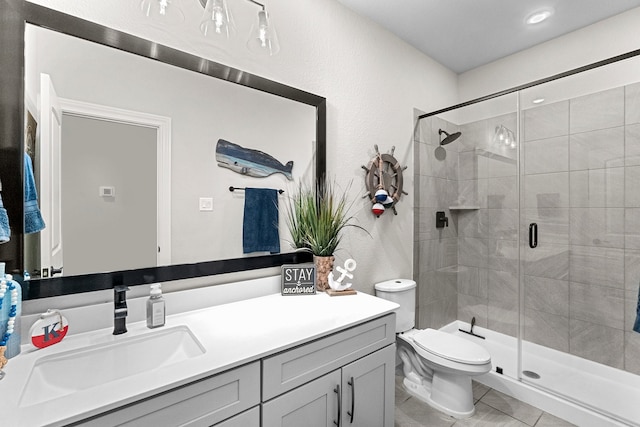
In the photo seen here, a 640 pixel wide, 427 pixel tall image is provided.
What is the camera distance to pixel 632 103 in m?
1.92

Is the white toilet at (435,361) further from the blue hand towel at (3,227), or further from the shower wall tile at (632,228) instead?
the blue hand towel at (3,227)

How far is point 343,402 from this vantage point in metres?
1.23

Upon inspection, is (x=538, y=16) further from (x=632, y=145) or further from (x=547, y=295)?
(x=547, y=295)

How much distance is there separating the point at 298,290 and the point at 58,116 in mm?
1248

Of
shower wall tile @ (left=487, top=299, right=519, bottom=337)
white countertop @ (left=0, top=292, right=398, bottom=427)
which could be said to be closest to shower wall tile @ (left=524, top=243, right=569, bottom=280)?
shower wall tile @ (left=487, top=299, right=519, bottom=337)

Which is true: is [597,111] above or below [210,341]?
above

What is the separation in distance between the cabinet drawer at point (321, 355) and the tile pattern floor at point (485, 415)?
79 centimetres

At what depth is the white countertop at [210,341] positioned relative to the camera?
2.31 ft

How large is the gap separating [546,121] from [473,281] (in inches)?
55.3

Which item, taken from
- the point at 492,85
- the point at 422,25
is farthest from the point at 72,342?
the point at 492,85

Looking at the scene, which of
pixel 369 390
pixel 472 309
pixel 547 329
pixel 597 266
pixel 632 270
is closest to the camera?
pixel 369 390

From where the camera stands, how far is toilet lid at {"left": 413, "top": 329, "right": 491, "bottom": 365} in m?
1.78

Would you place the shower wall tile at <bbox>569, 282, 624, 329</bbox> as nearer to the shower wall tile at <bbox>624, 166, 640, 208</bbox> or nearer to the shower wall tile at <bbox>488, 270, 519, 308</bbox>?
the shower wall tile at <bbox>488, 270, 519, 308</bbox>

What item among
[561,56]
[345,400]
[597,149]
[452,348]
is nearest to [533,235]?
[597,149]
